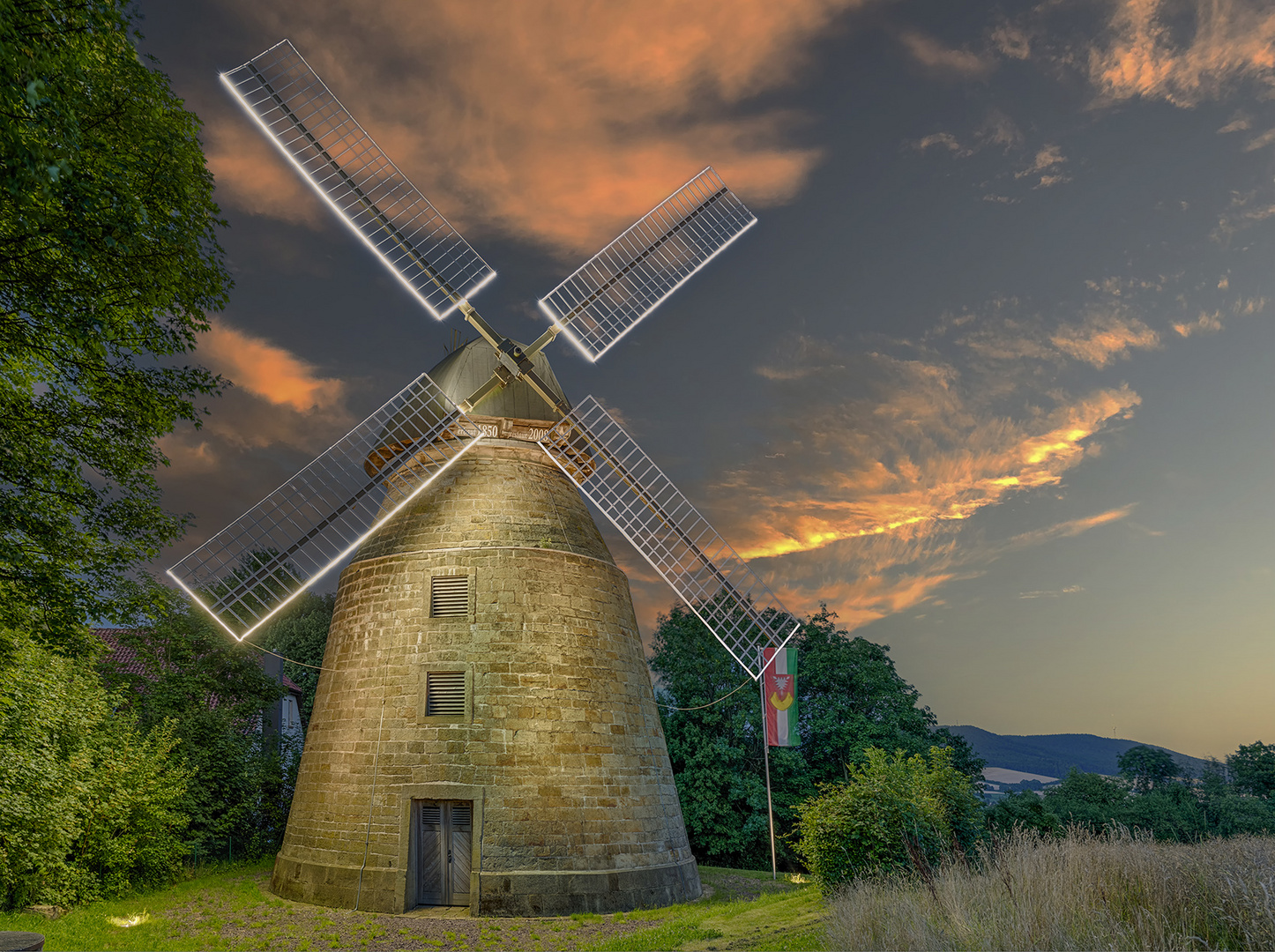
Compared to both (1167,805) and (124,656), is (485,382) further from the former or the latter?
(1167,805)

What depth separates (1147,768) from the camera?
4869cm

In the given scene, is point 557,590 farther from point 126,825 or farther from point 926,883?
point 126,825

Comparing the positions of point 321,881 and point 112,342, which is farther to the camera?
point 321,881

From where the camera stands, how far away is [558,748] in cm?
1443

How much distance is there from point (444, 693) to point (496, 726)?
1267 millimetres

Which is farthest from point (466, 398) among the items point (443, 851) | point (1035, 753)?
point (1035, 753)

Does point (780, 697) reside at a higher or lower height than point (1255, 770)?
higher

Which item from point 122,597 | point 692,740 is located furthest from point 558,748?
point 692,740

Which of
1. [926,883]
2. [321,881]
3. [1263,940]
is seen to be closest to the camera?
[1263,940]

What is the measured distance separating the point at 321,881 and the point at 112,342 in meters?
10.5

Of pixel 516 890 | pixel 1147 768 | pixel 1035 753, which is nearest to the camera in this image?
pixel 516 890

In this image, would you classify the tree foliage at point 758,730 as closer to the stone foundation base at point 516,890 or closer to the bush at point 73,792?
the stone foundation base at point 516,890

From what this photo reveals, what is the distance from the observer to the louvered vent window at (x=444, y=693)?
14.6 metres

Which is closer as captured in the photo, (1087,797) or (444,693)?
(444,693)
